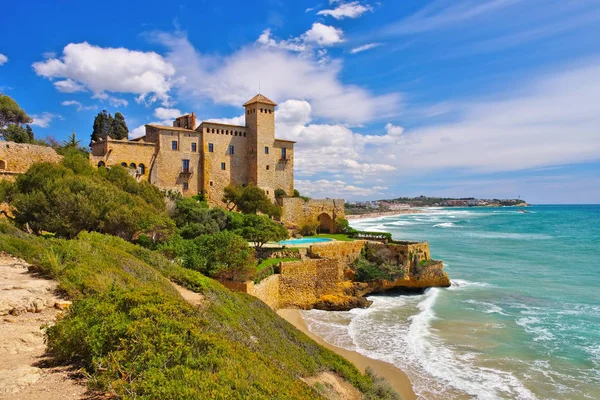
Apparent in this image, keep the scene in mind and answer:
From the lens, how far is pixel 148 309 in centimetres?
551

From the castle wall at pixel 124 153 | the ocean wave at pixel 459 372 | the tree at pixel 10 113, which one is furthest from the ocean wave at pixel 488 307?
the tree at pixel 10 113

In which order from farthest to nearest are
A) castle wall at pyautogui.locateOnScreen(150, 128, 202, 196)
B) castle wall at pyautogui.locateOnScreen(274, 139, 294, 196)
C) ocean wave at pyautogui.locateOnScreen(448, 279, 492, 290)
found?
castle wall at pyautogui.locateOnScreen(274, 139, 294, 196), castle wall at pyautogui.locateOnScreen(150, 128, 202, 196), ocean wave at pyautogui.locateOnScreen(448, 279, 492, 290)

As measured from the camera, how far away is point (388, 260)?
22.9 metres

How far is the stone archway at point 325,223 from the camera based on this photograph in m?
34.5

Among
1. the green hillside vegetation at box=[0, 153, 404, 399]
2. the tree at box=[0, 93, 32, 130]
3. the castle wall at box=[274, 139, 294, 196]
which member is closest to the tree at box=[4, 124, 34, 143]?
the tree at box=[0, 93, 32, 130]

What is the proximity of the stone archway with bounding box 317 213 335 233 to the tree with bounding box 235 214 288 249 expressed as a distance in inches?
511

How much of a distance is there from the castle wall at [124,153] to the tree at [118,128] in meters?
10.3

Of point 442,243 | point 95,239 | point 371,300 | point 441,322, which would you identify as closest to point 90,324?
point 95,239

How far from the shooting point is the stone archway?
113ft

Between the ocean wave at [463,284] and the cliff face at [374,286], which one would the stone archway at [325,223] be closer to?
the cliff face at [374,286]

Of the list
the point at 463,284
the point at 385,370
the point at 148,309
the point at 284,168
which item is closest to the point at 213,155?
the point at 284,168

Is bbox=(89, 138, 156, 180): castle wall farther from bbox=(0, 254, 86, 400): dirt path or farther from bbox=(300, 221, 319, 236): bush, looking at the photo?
bbox=(0, 254, 86, 400): dirt path

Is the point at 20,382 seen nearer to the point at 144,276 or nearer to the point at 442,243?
the point at 144,276

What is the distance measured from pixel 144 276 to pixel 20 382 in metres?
5.79
